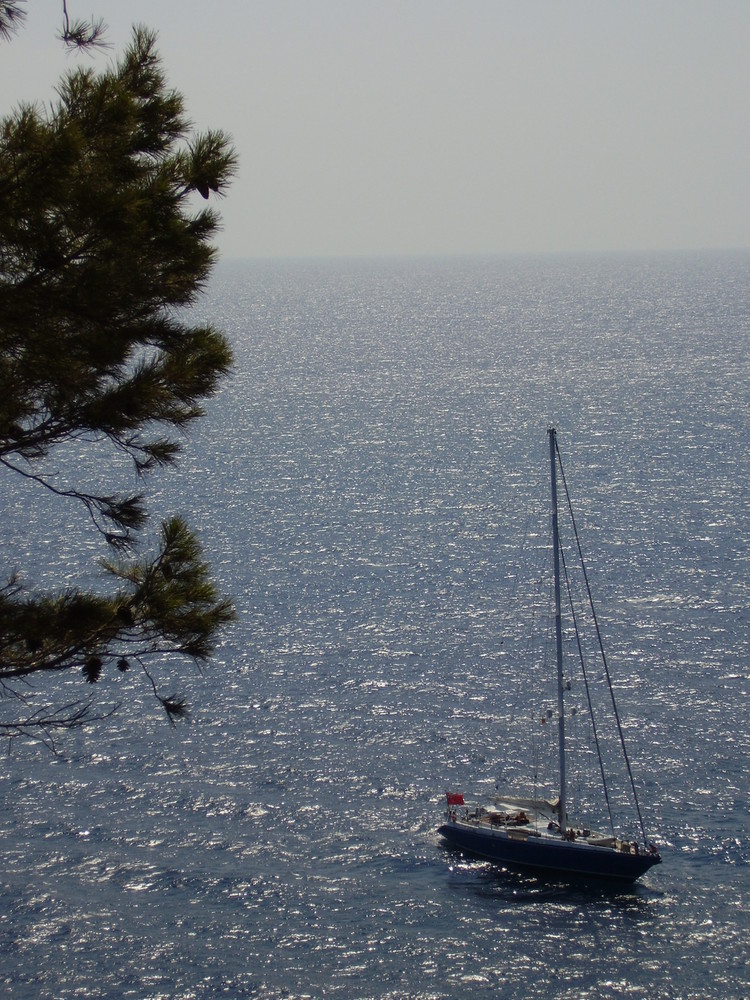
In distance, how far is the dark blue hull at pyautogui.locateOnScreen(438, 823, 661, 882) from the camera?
4512 cm

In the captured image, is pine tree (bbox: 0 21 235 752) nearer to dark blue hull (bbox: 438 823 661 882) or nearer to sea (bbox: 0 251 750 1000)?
sea (bbox: 0 251 750 1000)

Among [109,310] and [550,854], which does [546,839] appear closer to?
[550,854]

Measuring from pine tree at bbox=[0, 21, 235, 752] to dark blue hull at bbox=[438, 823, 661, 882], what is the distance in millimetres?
32019

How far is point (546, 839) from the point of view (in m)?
46.8

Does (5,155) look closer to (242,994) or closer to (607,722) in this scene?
(242,994)

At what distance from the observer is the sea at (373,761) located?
40.2 meters

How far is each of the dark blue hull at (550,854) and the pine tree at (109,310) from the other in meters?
32.0

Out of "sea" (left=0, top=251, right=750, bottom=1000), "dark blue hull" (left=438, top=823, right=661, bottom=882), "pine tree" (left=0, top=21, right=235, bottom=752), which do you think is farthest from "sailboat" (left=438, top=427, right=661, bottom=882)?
"pine tree" (left=0, top=21, right=235, bottom=752)

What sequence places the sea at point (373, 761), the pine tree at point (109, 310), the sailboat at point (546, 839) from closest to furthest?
the pine tree at point (109, 310), the sea at point (373, 761), the sailboat at point (546, 839)

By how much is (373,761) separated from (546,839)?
10.4 metres

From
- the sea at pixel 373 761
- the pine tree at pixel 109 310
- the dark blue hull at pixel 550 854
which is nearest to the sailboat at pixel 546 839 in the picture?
the dark blue hull at pixel 550 854

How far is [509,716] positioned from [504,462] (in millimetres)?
61754

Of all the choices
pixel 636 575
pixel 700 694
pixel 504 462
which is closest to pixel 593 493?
pixel 504 462

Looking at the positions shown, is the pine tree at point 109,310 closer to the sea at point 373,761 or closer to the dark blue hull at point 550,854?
the sea at point 373,761
